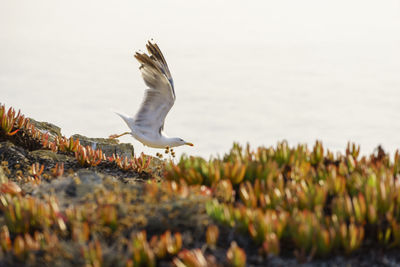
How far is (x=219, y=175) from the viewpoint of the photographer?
245 inches

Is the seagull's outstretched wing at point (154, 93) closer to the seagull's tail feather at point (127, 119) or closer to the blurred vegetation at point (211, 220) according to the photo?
the seagull's tail feather at point (127, 119)

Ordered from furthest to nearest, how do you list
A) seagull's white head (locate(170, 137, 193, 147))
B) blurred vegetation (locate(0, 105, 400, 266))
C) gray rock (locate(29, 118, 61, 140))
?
gray rock (locate(29, 118, 61, 140)) → seagull's white head (locate(170, 137, 193, 147)) → blurred vegetation (locate(0, 105, 400, 266))

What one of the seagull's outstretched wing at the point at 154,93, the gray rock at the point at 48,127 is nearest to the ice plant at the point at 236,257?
the seagull's outstretched wing at the point at 154,93

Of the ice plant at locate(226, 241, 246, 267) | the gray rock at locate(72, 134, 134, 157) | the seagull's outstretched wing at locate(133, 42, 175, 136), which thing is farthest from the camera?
the gray rock at locate(72, 134, 134, 157)

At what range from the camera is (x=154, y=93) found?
10664mm

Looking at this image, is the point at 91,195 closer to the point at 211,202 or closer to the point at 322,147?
the point at 211,202

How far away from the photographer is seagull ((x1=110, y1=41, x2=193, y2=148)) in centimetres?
1055

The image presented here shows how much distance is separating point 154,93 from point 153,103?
23 cm

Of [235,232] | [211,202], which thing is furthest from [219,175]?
[235,232]

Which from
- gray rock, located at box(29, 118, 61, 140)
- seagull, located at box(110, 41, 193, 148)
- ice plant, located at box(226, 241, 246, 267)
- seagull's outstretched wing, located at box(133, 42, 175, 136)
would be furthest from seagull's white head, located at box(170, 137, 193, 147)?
ice plant, located at box(226, 241, 246, 267)

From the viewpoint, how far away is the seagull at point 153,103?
416 inches

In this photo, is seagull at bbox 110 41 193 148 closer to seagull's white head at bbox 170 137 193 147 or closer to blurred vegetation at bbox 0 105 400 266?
seagull's white head at bbox 170 137 193 147

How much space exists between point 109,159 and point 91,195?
4638 mm

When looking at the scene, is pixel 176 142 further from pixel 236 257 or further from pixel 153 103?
pixel 236 257
